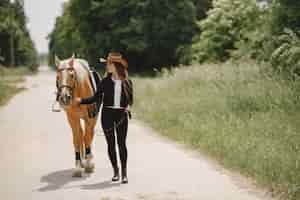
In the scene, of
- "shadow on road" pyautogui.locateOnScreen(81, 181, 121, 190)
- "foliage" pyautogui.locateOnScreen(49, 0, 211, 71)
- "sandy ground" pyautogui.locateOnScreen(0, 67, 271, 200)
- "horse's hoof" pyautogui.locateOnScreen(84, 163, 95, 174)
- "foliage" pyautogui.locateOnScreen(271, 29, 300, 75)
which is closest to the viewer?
"sandy ground" pyautogui.locateOnScreen(0, 67, 271, 200)

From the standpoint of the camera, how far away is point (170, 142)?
40.6 feet

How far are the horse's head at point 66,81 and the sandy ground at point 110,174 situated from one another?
54.8 inches

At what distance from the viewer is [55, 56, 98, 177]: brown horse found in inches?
327

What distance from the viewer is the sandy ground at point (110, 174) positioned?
24.9 ft

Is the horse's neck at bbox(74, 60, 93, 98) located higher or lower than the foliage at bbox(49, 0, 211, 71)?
lower

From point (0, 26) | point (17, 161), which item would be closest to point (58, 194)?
point (17, 161)

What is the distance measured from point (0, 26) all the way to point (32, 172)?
54963 millimetres

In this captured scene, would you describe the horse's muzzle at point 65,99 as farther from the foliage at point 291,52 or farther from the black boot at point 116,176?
the foliage at point 291,52

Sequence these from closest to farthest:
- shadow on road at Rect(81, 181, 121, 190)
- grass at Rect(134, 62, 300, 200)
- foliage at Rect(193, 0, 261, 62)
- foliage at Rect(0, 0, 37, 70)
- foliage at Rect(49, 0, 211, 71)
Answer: shadow on road at Rect(81, 181, 121, 190) < grass at Rect(134, 62, 300, 200) < foliage at Rect(193, 0, 261, 62) < foliage at Rect(49, 0, 211, 71) < foliage at Rect(0, 0, 37, 70)

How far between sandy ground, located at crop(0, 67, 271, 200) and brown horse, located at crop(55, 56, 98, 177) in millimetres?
366

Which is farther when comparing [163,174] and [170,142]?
[170,142]

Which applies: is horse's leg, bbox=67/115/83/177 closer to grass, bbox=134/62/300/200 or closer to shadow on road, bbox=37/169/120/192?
shadow on road, bbox=37/169/120/192

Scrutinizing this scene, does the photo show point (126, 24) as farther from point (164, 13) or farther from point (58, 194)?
point (58, 194)

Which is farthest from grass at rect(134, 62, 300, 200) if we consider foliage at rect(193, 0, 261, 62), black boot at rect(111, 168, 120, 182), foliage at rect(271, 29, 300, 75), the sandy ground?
foliage at rect(193, 0, 261, 62)
